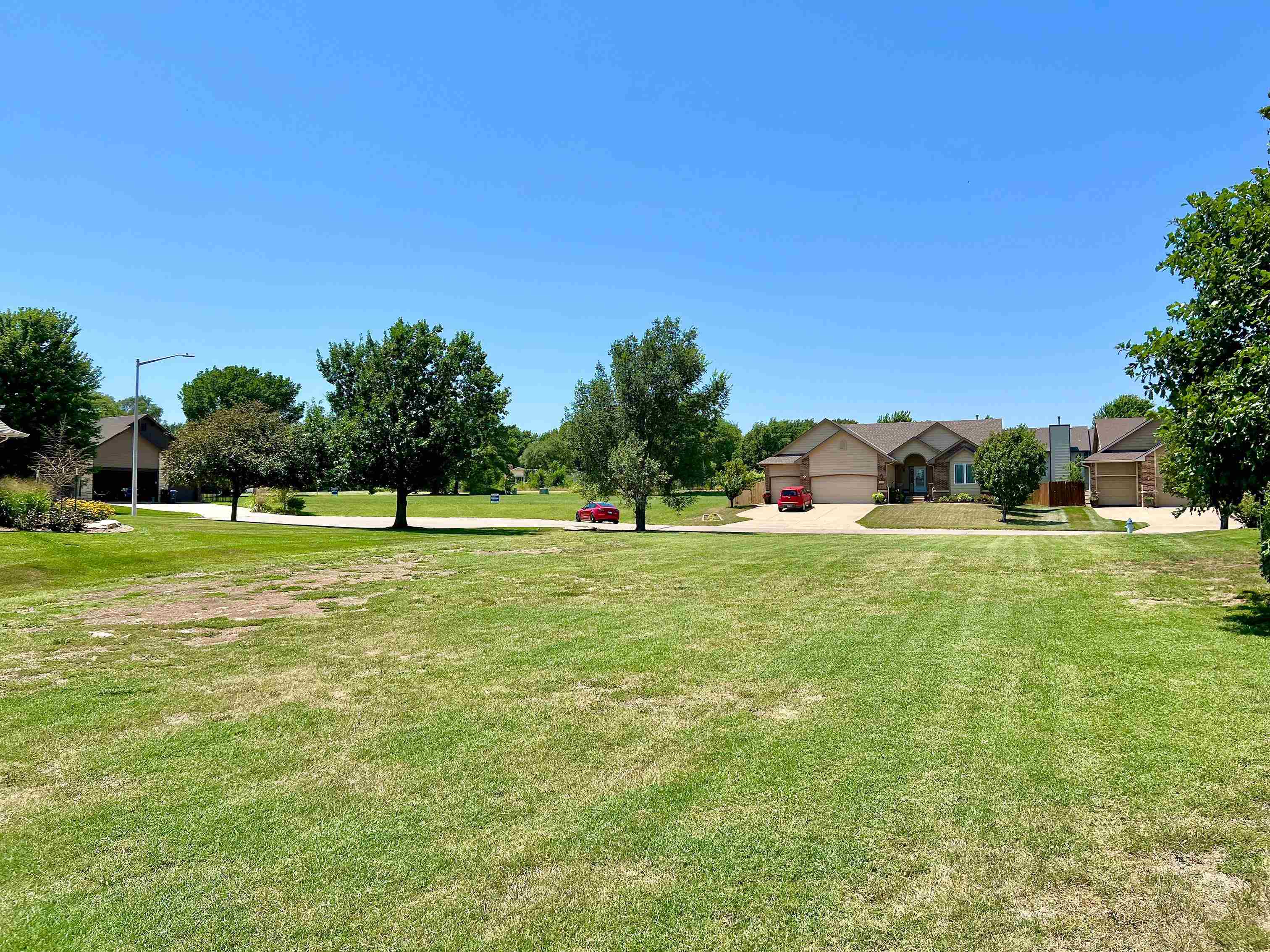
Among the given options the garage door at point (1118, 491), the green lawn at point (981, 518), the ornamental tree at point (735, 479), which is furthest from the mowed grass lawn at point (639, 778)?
the ornamental tree at point (735, 479)

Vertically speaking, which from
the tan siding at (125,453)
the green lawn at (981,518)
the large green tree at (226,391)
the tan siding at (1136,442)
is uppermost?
the large green tree at (226,391)

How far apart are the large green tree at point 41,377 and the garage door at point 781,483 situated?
4975 cm

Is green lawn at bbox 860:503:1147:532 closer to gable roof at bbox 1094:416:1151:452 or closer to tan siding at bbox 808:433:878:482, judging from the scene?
gable roof at bbox 1094:416:1151:452

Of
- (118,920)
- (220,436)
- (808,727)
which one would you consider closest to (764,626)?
(808,727)

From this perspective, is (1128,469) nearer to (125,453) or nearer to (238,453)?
(238,453)

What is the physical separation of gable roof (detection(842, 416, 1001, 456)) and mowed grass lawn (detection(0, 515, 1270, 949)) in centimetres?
5149

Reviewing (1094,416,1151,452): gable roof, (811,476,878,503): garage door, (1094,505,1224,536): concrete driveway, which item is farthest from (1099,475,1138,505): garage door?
(811,476,878,503): garage door

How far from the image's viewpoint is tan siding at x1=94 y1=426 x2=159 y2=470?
58.3 meters

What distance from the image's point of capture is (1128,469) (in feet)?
167

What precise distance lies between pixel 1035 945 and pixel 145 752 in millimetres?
5817

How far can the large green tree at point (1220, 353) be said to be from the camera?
843 centimetres

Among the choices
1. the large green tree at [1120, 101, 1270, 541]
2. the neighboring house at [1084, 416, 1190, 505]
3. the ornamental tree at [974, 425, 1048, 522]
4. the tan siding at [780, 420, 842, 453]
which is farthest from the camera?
the tan siding at [780, 420, 842, 453]

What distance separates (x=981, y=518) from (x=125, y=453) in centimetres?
6467

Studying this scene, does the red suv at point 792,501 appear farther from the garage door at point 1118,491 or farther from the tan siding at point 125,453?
the tan siding at point 125,453
